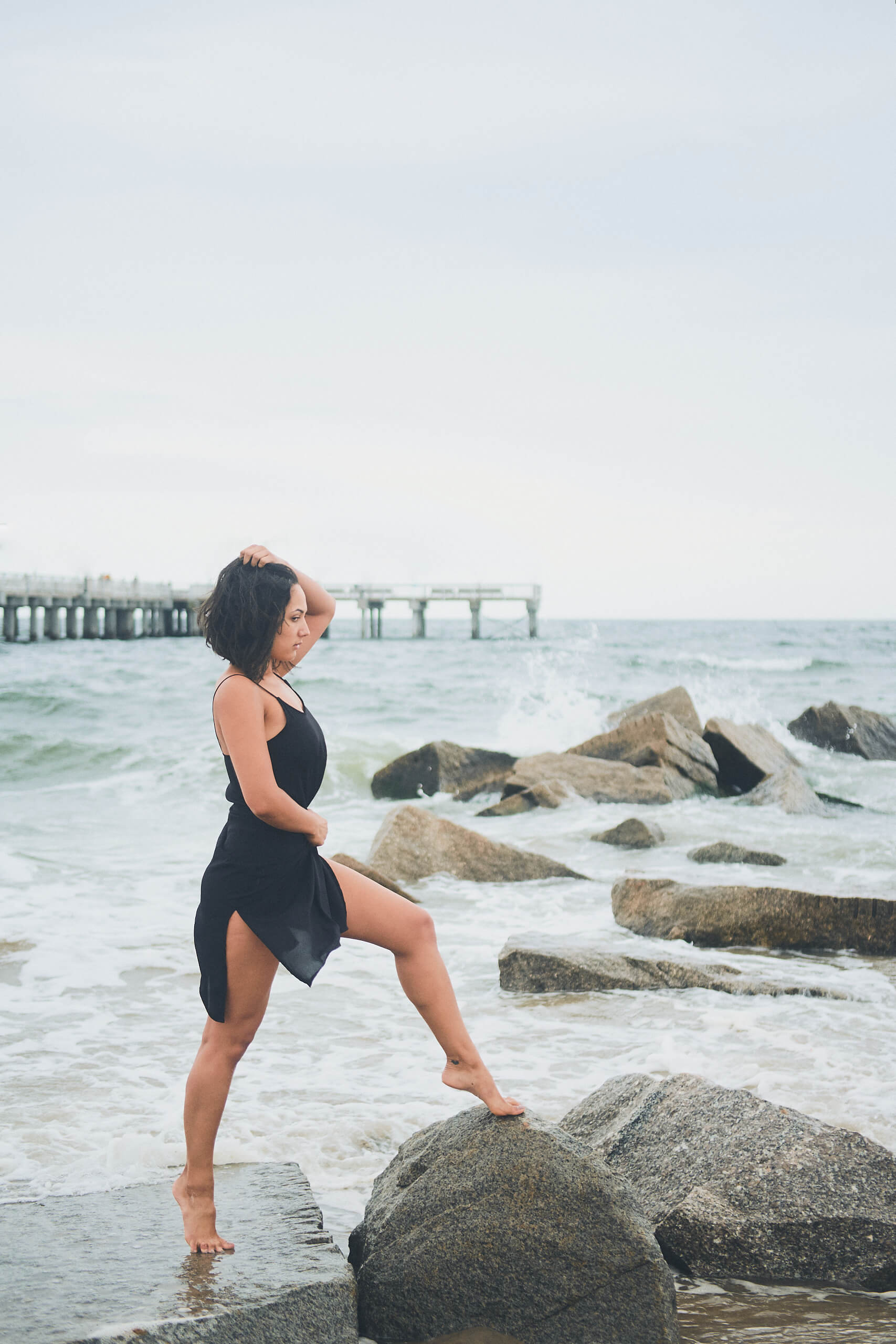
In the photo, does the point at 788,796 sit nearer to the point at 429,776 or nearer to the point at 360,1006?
the point at 429,776

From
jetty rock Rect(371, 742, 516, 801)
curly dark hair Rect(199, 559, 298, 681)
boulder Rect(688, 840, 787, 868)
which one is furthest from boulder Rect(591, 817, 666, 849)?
curly dark hair Rect(199, 559, 298, 681)

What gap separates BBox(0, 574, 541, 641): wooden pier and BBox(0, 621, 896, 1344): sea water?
31.5 metres

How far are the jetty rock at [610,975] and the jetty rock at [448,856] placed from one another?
2.78 metres

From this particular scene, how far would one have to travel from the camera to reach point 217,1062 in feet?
8.86

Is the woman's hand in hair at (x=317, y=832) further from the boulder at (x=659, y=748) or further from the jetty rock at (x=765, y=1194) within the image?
the boulder at (x=659, y=748)

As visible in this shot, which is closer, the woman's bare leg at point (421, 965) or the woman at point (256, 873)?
the woman at point (256, 873)

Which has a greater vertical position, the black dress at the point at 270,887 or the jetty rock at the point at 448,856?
the black dress at the point at 270,887

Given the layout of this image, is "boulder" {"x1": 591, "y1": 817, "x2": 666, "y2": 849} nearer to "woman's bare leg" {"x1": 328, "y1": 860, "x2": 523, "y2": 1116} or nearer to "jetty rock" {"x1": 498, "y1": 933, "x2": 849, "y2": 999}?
"jetty rock" {"x1": 498, "y1": 933, "x2": 849, "y2": 999}

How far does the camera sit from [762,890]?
21.4 feet

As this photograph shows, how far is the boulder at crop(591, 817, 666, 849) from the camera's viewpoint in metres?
10.1

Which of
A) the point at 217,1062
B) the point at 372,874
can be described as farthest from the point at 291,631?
the point at 372,874

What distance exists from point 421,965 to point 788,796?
33.7 feet

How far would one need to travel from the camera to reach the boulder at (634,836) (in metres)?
10.1

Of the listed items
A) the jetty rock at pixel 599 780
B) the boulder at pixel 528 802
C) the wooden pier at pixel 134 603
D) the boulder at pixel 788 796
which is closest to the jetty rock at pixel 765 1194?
the boulder at pixel 528 802
